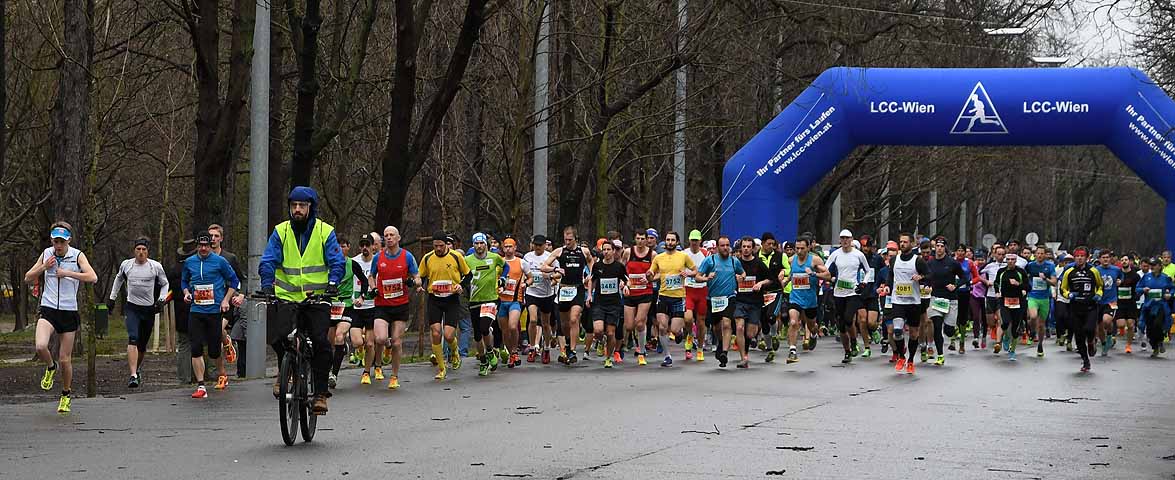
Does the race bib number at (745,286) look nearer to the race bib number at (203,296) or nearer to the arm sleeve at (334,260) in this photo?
the race bib number at (203,296)

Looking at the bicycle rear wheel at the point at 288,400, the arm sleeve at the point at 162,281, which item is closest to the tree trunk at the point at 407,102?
the arm sleeve at the point at 162,281

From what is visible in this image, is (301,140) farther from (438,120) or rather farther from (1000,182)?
(1000,182)

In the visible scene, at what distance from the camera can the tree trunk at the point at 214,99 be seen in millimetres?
19141

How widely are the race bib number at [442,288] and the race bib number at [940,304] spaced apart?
7100 mm

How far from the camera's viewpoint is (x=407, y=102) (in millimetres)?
22062

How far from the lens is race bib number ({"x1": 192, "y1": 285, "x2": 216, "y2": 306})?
17.1 meters

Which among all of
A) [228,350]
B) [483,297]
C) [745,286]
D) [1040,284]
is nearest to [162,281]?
[228,350]

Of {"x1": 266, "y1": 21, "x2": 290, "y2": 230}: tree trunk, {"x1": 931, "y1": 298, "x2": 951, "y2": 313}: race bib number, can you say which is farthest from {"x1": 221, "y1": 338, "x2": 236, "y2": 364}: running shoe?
{"x1": 931, "y1": 298, "x2": 951, "y2": 313}: race bib number

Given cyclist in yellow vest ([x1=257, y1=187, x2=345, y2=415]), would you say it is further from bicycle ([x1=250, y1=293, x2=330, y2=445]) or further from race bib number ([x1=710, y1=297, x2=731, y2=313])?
race bib number ([x1=710, y1=297, x2=731, y2=313])

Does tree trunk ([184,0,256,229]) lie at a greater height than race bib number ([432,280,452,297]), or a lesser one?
greater

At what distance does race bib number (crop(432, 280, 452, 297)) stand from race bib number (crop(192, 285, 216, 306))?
9.01ft

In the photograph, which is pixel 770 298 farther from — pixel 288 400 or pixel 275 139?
pixel 288 400

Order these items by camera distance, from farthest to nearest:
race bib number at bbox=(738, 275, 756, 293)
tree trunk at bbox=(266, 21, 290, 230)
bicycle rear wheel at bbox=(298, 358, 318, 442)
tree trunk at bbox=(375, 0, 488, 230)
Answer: tree trunk at bbox=(266, 21, 290, 230), tree trunk at bbox=(375, 0, 488, 230), race bib number at bbox=(738, 275, 756, 293), bicycle rear wheel at bbox=(298, 358, 318, 442)

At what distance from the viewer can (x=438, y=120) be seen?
22.4 meters
